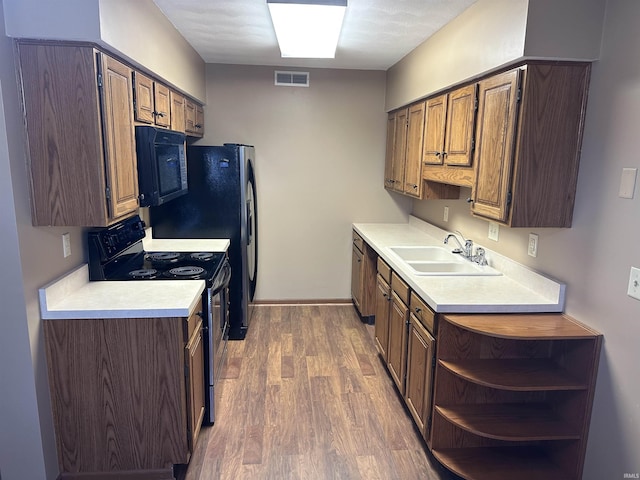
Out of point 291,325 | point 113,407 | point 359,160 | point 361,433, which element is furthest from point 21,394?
point 359,160

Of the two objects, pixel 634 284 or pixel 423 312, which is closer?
pixel 634 284

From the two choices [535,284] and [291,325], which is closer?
[535,284]

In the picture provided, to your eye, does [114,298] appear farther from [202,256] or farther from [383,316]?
[383,316]

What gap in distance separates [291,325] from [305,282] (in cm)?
64

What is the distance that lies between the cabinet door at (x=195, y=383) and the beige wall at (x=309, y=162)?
2.18 meters

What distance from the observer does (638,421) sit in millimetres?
1723

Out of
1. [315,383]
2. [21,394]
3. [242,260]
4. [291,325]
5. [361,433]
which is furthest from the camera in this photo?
[291,325]

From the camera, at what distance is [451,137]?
278 cm

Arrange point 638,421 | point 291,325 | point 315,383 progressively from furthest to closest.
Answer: point 291,325
point 315,383
point 638,421

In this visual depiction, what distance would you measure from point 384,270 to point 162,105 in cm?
187

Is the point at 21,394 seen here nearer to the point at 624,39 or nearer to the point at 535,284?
the point at 535,284

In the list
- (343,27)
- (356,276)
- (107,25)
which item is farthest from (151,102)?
(356,276)

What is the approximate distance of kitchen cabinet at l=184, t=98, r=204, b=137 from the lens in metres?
3.53

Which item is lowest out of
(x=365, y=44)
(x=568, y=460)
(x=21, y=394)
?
(x=568, y=460)
